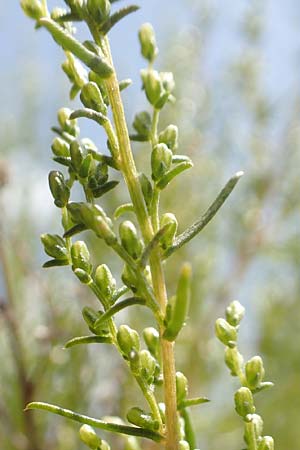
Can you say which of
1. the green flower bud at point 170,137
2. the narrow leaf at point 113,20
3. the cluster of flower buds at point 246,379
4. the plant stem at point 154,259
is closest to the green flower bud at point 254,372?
the cluster of flower buds at point 246,379

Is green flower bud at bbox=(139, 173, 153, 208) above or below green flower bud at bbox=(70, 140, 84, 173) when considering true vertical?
below

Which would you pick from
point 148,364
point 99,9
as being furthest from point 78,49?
point 148,364

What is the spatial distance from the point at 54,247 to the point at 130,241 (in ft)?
0.31

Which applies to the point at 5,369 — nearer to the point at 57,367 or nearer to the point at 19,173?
the point at 57,367

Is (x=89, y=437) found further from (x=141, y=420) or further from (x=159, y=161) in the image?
(x=159, y=161)

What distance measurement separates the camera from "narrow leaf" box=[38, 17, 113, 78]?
53cm

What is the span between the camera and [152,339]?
2.15 feet

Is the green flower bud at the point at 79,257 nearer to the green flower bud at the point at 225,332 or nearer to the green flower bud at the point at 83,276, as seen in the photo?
the green flower bud at the point at 83,276

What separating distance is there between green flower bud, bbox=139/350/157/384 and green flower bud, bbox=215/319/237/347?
0.07 meters

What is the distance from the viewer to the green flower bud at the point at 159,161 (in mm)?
595

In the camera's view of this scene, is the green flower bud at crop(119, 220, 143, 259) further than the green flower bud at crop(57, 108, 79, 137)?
No

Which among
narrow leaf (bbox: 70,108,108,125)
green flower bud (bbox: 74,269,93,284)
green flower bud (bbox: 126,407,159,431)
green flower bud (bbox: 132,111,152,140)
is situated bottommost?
green flower bud (bbox: 126,407,159,431)

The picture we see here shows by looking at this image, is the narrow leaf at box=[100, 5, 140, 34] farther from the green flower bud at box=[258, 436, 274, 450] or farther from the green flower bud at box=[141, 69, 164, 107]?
the green flower bud at box=[258, 436, 274, 450]

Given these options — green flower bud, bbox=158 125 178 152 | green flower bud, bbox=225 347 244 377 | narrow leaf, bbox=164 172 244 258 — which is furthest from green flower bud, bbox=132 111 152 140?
green flower bud, bbox=225 347 244 377
